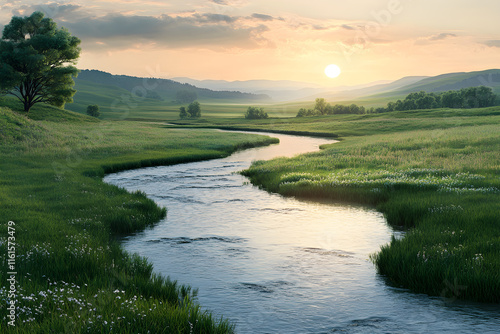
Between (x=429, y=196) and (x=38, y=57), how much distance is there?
5865cm

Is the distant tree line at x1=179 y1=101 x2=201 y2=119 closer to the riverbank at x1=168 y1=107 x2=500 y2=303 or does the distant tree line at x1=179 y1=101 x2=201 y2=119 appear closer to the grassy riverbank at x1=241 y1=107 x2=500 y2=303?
the riverbank at x1=168 y1=107 x2=500 y2=303

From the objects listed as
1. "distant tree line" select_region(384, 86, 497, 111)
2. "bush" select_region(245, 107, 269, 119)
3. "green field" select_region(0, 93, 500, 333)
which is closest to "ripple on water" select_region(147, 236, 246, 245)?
"green field" select_region(0, 93, 500, 333)

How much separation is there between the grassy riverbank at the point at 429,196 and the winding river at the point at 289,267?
47 centimetres

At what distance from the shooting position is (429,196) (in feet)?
59.7

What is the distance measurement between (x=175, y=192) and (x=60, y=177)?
6708 millimetres

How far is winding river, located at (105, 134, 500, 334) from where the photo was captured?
8.20 meters

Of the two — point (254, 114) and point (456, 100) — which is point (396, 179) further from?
point (254, 114)

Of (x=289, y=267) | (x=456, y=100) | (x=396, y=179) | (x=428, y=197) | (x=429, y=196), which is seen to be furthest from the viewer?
(x=456, y=100)

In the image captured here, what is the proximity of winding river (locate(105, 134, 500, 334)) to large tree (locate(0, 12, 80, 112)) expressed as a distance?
52128 mm

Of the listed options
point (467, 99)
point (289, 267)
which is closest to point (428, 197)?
point (289, 267)

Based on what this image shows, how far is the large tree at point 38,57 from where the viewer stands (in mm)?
61250

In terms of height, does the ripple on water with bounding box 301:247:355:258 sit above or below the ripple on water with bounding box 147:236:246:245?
above

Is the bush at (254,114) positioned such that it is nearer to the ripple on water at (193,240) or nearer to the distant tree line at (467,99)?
the distant tree line at (467,99)

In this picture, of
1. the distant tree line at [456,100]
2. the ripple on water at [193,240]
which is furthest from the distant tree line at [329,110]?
the ripple on water at [193,240]
